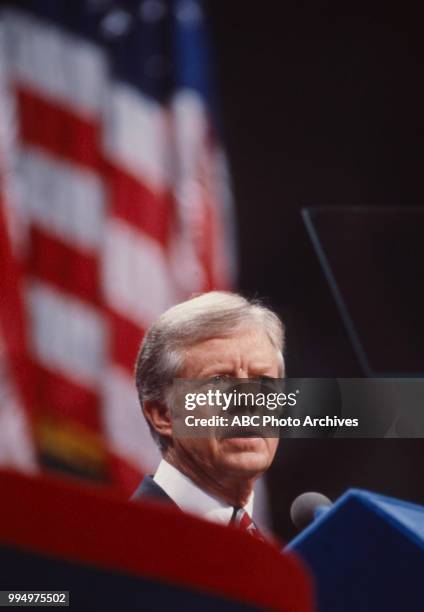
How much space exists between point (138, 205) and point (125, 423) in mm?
534

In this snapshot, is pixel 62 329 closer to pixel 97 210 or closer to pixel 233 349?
pixel 97 210

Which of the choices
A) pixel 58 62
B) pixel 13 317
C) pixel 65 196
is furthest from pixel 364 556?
pixel 58 62

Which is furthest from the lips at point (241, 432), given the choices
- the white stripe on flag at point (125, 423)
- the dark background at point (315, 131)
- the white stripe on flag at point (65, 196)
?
the white stripe on flag at point (65, 196)

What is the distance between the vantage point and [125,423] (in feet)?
7.47

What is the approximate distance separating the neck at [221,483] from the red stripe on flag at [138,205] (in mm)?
1653

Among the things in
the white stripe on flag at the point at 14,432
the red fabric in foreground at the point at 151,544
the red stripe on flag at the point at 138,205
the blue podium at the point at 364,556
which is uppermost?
the red stripe on flag at the point at 138,205

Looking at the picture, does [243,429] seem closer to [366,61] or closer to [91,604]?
[91,604]

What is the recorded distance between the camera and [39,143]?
2.41m

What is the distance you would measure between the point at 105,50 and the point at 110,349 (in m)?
0.78

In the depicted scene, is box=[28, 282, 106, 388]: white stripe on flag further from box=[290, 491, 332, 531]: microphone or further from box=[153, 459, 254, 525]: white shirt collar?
box=[290, 491, 332, 531]: microphone

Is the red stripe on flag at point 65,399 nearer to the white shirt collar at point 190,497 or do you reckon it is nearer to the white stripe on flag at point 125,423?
the white stripe on flag at point 125,423

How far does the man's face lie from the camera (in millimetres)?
729

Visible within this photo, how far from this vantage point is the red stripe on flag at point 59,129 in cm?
243

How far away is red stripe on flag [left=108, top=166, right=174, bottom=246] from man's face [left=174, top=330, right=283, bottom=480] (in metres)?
1.63
